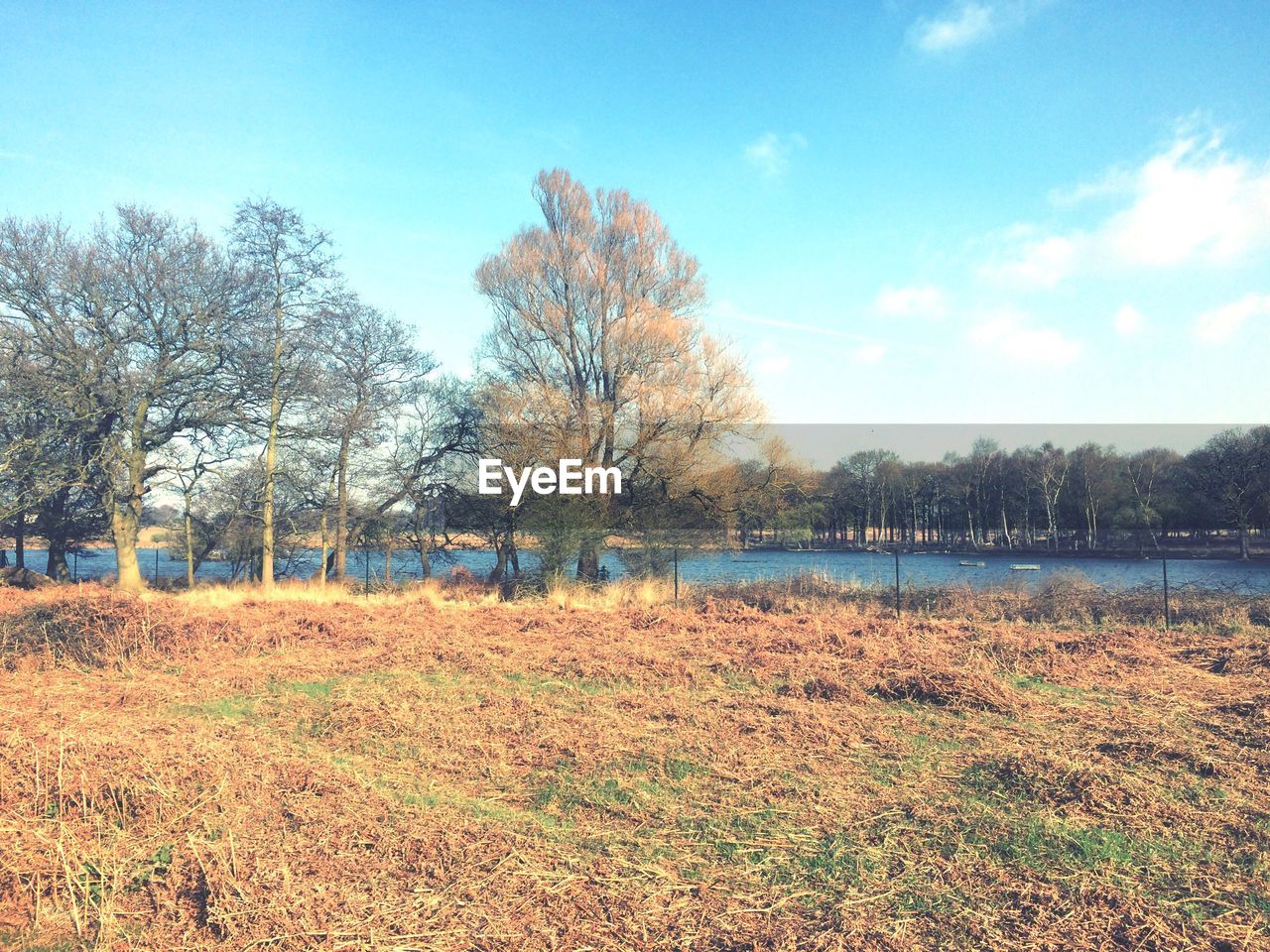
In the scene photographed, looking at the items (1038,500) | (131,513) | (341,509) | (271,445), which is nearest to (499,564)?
(341,509)

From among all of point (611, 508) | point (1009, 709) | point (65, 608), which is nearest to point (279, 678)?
point (65, 608)

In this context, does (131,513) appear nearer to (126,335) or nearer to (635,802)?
(126,335)

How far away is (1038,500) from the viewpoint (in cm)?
5197

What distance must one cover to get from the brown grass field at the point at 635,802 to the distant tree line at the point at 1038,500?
15.0m

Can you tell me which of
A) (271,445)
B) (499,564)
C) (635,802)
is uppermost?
(271,445)

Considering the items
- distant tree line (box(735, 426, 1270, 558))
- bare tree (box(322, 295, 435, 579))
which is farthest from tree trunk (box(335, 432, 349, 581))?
distant tree line (box(735, 426, 1270, 558))

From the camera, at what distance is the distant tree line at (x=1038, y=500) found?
36906 millimetres

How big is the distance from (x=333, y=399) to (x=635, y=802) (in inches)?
752

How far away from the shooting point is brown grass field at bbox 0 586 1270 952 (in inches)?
134

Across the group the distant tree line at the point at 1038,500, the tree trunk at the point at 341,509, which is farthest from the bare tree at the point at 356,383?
the distant tree line at the point at 1038,500

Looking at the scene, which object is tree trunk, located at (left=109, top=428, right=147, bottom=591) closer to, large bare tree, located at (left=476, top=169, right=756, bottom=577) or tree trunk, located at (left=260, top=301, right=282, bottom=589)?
tree trunk, located at (left=260, top=301, right=282, bottom=589)

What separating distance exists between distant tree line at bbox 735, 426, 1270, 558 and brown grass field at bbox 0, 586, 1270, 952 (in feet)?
49.1

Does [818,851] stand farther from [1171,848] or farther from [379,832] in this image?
[379,832]

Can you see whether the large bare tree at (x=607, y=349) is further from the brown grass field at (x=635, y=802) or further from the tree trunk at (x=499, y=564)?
the brown grass field at (x=635, y=802)
